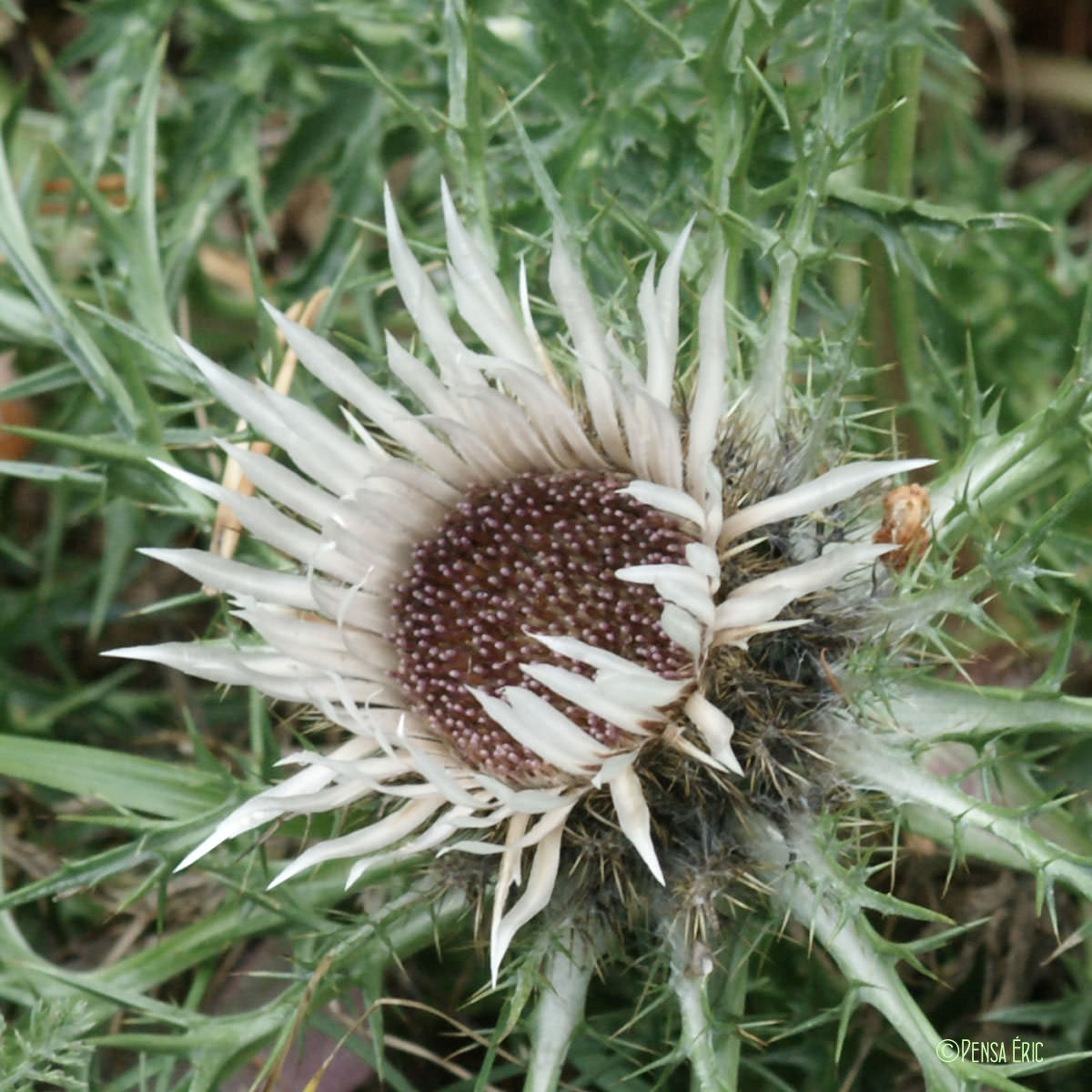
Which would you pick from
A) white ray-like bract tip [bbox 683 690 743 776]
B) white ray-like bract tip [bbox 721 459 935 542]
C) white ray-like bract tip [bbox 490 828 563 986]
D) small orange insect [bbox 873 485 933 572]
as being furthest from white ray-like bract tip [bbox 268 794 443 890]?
small orange insect [bbox 873 485 933 572]

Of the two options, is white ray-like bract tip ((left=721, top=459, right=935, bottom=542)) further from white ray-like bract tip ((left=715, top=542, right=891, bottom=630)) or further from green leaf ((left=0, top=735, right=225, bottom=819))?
green leaf ((left=0, top=735, right=225, bottom=819))

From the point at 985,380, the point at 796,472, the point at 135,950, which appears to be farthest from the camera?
the point at 985,380

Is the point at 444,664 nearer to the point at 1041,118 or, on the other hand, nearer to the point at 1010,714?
the point at 1010,714

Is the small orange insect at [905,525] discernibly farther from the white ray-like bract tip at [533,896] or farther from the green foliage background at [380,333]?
the white ray-like bract tip at [533,896]

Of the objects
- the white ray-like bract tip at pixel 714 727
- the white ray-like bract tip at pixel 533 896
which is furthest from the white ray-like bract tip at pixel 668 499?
the white ray-like bract tip at pixel 533 896

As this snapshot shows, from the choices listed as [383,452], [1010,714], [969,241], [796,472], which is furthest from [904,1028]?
[969,241]

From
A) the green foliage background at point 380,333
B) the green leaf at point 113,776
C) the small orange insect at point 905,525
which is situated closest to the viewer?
the small orange insect at point 905,525

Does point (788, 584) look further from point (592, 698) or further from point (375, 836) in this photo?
point (375, 836)
